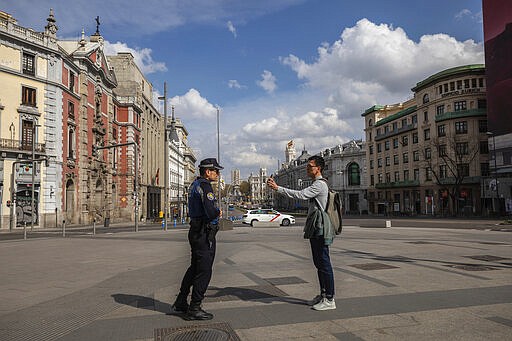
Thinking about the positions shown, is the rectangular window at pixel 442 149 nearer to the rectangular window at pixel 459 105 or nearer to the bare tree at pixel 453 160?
the bare tree at pixel 453 160

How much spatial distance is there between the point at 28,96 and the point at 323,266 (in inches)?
1357

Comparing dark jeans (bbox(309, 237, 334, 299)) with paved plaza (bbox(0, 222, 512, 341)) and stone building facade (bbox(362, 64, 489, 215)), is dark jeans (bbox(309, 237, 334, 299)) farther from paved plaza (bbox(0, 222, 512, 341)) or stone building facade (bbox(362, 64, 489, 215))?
stone building facade (bbox(362, 64, 489, 215))

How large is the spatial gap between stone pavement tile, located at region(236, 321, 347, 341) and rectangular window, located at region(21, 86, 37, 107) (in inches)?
1351

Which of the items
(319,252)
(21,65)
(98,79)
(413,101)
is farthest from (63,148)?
(413,101)

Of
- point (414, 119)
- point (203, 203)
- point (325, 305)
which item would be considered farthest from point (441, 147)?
point (203, 203)

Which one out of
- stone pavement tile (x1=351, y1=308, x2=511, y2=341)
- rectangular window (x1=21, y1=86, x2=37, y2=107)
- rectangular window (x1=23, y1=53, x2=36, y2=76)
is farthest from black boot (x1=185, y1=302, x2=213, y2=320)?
rectangular window (x1=23, y1=53, x2=36, y2=76)

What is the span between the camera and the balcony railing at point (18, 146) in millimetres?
30547

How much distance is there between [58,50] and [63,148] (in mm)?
8458

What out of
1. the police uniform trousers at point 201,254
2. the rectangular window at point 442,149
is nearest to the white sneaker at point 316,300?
the police uniform trousers at point 201,254

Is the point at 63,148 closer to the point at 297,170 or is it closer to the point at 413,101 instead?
the point at 413,101

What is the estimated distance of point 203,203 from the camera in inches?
199

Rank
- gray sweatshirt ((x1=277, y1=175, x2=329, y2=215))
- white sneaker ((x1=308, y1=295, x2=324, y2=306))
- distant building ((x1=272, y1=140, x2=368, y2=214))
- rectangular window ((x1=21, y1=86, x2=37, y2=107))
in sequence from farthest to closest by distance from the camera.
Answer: distant building ((x1=272, y1=140, x2=368, y2=214)) < rectangular window ((x1=21, y1=86, x2=37, y2=107)) < gray sweatshirt ((x1=277, y1=175, x2=329, y2=215)) < white sneaker ((x1=308, y1=295, x2=324, y2=306))

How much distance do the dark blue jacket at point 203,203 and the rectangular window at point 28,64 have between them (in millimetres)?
33511

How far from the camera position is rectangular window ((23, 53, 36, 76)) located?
32.4 meters
